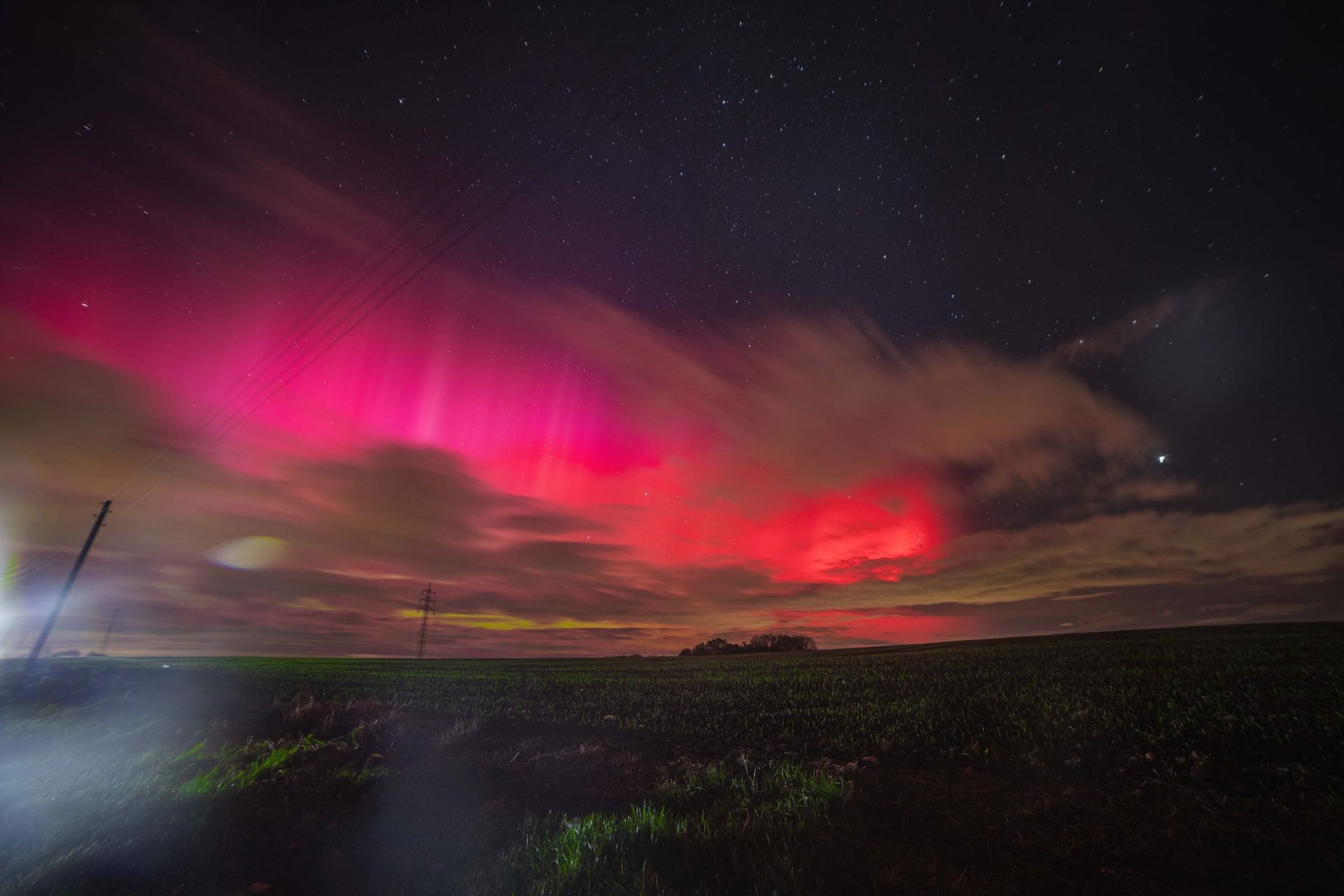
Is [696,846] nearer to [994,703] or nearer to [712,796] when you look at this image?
[712,796]

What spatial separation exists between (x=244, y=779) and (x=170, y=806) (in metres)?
1.83

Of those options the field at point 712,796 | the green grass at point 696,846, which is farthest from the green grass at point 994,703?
the green grass at point 696,846

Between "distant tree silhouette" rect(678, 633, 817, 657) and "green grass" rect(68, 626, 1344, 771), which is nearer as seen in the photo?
"green grass" rect(68, 626, 1344, 771)

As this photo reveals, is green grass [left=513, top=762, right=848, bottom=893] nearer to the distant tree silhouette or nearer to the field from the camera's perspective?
the field

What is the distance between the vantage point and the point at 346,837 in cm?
755

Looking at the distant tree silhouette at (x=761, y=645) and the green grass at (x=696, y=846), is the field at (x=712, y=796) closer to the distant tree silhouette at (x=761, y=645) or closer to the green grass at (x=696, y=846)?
the green grass at (x=696, y=846)

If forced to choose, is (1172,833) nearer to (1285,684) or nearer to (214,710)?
(1285,684)

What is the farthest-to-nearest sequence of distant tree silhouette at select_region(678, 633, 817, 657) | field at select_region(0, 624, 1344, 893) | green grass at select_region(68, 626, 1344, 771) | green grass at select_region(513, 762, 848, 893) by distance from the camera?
distant tree silhouette at select_region(678, 633, 817, 657), green grass at select_region(68, 626, 1344, 771), field at select_region(0, 624, 1344, 893), green grass at select_region(513, 762, 848, 893)

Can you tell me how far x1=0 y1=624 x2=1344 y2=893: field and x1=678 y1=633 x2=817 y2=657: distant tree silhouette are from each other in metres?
100

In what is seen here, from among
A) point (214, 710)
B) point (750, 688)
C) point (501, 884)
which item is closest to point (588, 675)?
point (750, 688)

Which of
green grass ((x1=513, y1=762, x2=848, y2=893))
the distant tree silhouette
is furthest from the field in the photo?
the distant tree silhouette

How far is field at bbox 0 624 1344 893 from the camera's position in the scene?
18.2 feet

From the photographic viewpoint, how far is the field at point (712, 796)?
5.54m

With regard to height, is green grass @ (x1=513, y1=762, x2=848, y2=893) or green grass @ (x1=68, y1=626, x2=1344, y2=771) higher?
green grass @ (x1=68, y1=626, x2=1344, y2=771)
